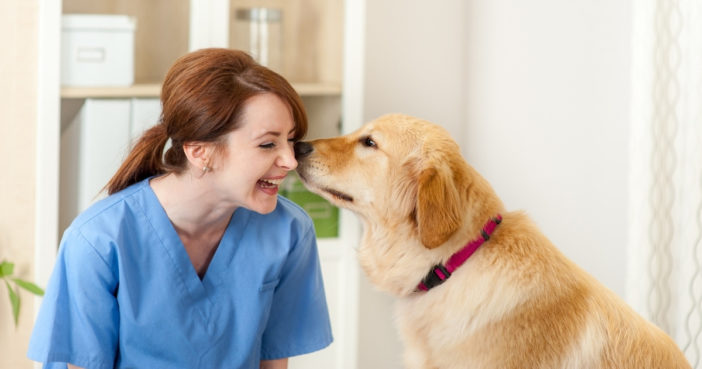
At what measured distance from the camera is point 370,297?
9.37 feet

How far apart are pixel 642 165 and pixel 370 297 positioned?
1199mm

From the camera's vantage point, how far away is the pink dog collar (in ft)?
4.54

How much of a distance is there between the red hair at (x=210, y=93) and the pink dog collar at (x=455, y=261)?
39 centimetres

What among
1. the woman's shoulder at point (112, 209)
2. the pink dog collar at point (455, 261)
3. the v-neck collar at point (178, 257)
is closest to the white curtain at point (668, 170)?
the pink dog collar at point (455, 261)

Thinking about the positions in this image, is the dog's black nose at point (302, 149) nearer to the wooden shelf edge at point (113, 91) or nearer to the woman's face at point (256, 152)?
the woman's face at point (256, 152)

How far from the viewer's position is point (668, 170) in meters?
1.98

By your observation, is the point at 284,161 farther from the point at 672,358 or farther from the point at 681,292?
the point at 681,292

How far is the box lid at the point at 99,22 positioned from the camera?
2.01m

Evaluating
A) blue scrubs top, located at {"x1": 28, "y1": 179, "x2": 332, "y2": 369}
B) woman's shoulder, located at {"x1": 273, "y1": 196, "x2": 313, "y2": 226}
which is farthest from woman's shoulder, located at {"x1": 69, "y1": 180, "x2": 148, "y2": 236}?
woman's shoulder, located at {"x1": 273, "y1": 196, "x2": 313, "y2": 226}

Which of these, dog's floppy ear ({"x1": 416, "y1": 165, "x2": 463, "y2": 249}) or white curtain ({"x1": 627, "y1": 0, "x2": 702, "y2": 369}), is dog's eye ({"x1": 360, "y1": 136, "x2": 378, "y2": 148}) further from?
white curtain ({"x1": 627, "y1": 0, "x2": 702, "y2": 369})

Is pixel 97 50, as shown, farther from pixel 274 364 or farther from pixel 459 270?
pixel 459 270

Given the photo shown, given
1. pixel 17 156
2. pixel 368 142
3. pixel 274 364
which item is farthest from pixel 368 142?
pixel 17 156

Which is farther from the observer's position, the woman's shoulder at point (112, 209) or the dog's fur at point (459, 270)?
the woman's shoulder at point (112, 209)

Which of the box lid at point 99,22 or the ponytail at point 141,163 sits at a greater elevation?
the box lid at point 99,22
